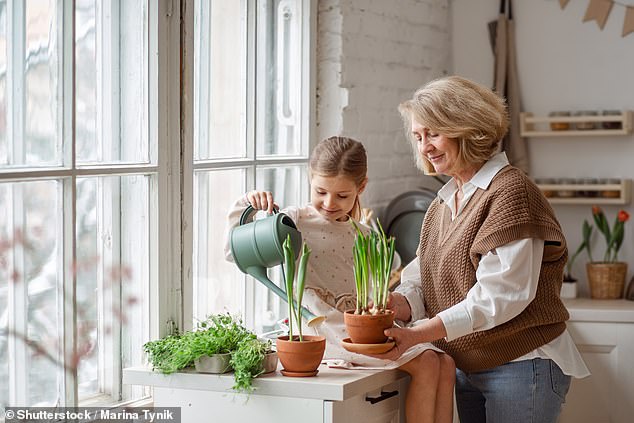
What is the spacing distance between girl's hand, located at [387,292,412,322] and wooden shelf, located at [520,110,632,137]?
5.86ft

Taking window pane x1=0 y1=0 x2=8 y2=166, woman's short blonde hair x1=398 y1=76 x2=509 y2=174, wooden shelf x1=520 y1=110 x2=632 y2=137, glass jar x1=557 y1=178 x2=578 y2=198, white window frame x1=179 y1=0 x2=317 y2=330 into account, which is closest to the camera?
window pane x1=0 y1=0 x2=8 y2=166

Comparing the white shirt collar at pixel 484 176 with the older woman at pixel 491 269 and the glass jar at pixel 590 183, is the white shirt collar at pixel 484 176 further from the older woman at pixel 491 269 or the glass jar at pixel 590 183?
the glass jar at pixel 590 183

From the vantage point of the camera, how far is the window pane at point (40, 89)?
7.56 feet

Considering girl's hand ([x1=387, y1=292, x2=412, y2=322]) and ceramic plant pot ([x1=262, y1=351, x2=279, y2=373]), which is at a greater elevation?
girl's hand ([x1=387, y1=292, x2=412, y2=322])

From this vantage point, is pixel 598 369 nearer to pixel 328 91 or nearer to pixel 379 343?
pixel 328 91

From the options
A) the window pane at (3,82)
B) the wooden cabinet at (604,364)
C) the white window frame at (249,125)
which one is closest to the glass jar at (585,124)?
the wooden cabinet at (604,364)

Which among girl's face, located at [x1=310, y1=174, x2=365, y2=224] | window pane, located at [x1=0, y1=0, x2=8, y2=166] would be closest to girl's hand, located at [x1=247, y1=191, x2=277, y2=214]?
girl's face, located at [x1=310, y1=174, x2=365, y2=224]

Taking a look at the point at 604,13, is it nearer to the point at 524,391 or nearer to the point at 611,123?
the point at 611,123

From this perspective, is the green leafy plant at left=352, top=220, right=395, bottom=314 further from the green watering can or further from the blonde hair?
the blonde hair

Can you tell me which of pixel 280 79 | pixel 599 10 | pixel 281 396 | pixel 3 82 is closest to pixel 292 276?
pixel 281 396

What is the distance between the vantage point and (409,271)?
2783 mm

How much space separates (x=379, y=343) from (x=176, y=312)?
757 millimetres

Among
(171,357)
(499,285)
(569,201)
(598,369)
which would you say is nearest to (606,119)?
(569,201)

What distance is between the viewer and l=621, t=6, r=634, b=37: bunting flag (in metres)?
4.11
